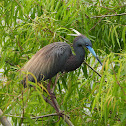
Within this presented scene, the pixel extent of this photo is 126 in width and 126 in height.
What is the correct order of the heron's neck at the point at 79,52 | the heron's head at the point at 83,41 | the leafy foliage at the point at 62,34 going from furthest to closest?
the heron's neck at the point at 79,52 < the heron's head at the point at 83,41 < the leafy foliage at the point at 62,34

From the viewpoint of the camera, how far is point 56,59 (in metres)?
2.62

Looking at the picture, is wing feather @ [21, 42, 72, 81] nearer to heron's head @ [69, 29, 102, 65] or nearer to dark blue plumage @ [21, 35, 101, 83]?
dark blue plumage @ [21, 35, 101, 83]

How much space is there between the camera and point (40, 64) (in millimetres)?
2551

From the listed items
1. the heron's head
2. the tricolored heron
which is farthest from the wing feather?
the heron's head

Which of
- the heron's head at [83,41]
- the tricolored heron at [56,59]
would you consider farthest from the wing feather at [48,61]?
the heron's head at [83,41]

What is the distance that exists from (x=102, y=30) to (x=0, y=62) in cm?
96

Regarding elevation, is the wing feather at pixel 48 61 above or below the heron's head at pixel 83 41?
below

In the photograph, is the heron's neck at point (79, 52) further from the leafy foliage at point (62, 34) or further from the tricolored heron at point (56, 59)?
the leafy foliage at point (62, 34)

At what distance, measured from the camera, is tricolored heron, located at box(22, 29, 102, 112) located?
2525mm

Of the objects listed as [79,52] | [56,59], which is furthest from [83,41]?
[56,59]

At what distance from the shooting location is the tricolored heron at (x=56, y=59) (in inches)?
99.4

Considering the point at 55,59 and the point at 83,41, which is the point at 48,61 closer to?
the point at 55,59

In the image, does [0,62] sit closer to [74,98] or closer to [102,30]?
[74,98]

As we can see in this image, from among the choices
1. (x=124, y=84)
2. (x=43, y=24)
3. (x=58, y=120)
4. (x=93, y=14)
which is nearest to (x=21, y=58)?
(x=43, y=24)
